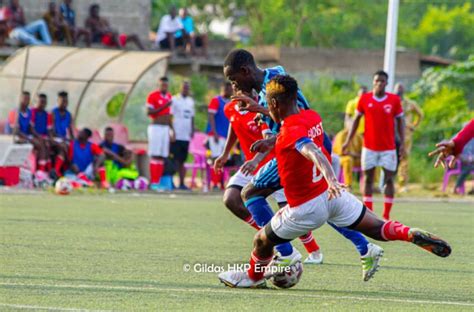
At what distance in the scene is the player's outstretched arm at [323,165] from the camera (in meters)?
8.45

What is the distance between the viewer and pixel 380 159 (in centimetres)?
1755

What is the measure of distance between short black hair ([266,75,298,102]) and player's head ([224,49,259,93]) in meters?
1.14

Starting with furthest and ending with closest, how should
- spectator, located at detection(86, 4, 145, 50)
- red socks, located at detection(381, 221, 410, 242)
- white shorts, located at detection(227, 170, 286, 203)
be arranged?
spectator, located at detection(86, 4, 145, 50), white shorts, located at detection(227, 170, 286, 203), red socks, located at detection(381, 221, 410, 242)

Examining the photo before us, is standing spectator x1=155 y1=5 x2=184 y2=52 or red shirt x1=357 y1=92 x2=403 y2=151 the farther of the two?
standing spectator x1=155 y1=5 x2=184 y2=52

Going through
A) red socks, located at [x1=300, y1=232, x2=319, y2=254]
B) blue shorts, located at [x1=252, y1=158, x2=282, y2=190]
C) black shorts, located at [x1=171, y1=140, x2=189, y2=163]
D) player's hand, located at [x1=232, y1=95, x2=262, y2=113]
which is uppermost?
player's hand, located at [x1=232, y1=95, x2=262, y2=113]

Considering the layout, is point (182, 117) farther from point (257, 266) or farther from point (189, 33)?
point (257, 266)

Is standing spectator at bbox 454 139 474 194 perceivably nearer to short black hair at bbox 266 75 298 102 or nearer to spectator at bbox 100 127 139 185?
spectator at bbox 100 127 139 185

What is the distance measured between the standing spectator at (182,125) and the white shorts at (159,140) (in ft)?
1.23

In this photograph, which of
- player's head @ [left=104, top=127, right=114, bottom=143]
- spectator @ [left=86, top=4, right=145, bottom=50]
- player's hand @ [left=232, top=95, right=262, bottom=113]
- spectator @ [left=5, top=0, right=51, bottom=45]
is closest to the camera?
player's hand @ [left=232, top=95, right=262, bottom=113]

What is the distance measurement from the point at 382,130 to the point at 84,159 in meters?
8.15

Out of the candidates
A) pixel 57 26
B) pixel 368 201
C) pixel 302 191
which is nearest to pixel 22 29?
pixel 57 26

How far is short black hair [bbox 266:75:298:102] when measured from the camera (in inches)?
361

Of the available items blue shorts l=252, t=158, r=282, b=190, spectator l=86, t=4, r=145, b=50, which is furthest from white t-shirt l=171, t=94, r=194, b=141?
blue shorts l=252, t=158, r=282, b=190

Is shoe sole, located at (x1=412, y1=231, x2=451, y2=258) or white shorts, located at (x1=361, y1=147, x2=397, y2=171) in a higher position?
shoe sole, located at (x1=412, y1=231, x2=451, y2=258)
